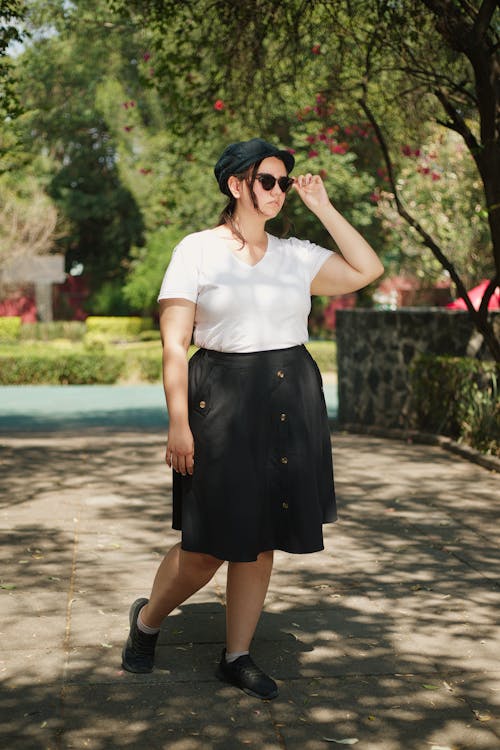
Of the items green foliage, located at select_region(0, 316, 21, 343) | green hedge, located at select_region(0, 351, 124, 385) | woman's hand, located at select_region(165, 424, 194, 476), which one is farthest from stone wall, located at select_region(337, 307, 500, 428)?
green foliage, located at select_region(0, 316, 21, 343)

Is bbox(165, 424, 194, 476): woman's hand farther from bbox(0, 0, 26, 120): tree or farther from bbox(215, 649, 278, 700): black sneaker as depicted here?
bbox(0, 0, 26, 120): tree

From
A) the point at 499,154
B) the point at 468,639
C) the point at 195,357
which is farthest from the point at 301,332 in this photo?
the point at 499,154

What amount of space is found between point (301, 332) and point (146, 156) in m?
36.0

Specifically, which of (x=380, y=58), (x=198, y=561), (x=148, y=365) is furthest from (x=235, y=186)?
(x=148, y=365)

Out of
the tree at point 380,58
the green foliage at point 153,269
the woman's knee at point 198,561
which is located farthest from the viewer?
the green foliage at point 153,269

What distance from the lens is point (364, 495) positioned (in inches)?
326

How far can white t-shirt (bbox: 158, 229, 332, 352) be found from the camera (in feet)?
13.1

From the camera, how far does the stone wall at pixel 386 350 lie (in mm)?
12742

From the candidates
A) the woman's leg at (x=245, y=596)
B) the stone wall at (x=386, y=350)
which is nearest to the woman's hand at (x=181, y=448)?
the woman's leg at (x=245, y=596)

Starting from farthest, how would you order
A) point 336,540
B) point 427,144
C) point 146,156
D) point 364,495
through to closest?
point 146,156 < point 427,144 < point 364,495 < point 336,540

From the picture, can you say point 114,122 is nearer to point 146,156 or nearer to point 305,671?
point 146,156

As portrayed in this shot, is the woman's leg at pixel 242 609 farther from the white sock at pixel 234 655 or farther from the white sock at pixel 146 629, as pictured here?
the white sock at pixel 146 629

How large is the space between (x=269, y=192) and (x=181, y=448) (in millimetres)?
972

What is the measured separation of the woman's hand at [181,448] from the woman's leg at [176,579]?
0.36m
